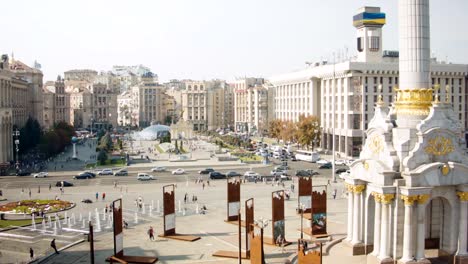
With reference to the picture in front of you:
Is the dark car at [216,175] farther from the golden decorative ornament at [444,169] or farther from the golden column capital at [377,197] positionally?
the golden decorative ornament at [444,169]

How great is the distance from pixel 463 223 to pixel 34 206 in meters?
38.3

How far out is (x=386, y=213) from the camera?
27828mm

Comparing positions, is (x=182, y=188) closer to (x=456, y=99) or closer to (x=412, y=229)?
(x=412, y=229)

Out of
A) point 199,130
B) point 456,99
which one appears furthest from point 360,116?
point 199,130

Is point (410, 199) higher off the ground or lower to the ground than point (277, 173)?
higher

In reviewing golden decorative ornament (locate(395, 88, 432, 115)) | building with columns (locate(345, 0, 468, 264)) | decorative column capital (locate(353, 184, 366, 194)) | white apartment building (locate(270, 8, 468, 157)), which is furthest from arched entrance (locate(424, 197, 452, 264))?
white apartment building (locate(270, 8, 468, 157))

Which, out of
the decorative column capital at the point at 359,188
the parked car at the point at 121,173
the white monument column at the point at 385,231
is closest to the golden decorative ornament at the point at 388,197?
the white monument column at the point at 385,231

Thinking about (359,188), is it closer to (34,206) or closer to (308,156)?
(34,206)

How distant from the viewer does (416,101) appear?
28.9 meters

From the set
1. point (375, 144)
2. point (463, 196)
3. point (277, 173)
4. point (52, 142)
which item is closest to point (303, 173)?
point (277, 173)

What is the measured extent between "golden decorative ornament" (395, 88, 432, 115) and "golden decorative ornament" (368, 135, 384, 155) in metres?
2.03

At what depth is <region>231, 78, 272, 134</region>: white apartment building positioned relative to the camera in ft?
533

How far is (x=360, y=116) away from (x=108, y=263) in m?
65.4

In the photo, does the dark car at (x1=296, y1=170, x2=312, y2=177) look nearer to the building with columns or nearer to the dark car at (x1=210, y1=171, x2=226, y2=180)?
the dark car at (x1=210, y1=171, x2=226, y2=180)
